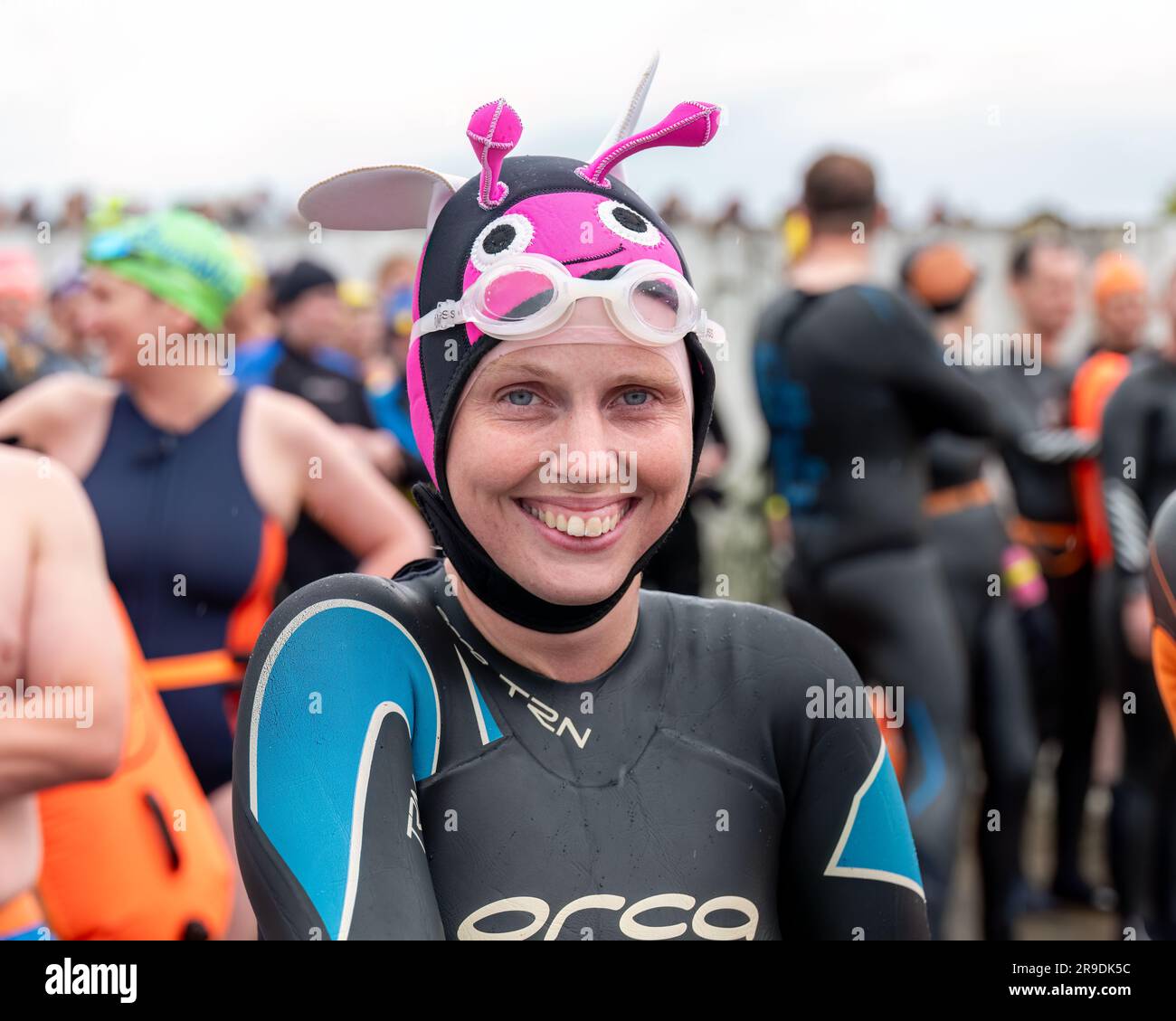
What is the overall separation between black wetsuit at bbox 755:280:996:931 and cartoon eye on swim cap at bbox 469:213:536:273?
8.94ft

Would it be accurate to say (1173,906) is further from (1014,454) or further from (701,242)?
(701,242)

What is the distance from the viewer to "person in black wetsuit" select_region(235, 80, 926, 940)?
1.57 m

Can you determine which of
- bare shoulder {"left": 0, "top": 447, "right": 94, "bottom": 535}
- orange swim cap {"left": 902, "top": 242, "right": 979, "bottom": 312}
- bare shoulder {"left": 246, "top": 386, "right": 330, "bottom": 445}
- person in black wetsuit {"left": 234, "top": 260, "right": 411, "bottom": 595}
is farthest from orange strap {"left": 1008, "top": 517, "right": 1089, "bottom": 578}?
bare shoulder {"left": 0, "top": 447, "right": 94, "bottom": 535}

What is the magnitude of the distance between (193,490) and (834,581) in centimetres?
200

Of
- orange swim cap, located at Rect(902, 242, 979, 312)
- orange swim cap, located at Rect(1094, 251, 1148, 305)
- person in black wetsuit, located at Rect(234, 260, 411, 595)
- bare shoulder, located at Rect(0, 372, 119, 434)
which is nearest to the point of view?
bare shoulder, located at Rect(0, 372, 119, 434)

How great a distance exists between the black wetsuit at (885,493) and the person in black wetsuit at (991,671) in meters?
0.24

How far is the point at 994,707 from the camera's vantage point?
15.2 ft

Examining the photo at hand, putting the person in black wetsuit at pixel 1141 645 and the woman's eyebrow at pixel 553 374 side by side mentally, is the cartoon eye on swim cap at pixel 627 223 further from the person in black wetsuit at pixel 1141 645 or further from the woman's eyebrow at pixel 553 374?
the person in black wetsuit at pixel 1141 645

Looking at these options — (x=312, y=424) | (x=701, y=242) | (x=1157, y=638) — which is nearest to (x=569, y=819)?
(x=1157, y=638)

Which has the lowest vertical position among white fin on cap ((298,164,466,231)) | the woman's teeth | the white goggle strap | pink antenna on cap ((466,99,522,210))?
the woman's teeth

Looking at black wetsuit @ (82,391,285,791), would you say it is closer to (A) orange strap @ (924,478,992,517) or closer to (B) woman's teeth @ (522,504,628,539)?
(B) woman's teeth @ (522,504,628,539)

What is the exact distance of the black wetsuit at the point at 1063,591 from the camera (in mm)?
5840
